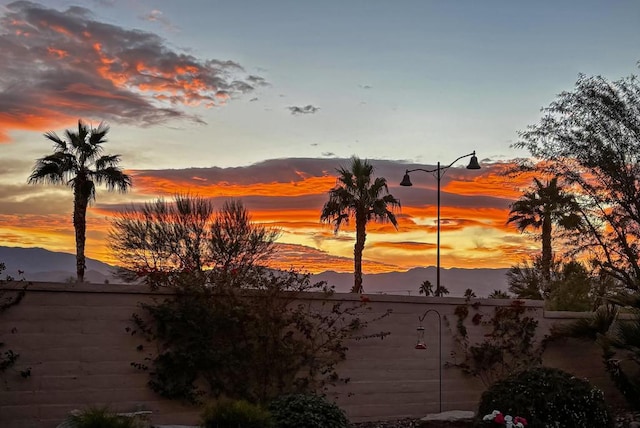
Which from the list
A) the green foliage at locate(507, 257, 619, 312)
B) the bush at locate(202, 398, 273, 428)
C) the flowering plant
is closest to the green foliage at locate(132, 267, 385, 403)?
the bush at locate(202, 398, 273, 428)

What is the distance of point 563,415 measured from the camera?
9414mm

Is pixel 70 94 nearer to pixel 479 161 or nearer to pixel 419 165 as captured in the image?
pixel 479 161

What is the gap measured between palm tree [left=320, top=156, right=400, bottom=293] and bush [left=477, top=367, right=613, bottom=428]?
27.7 m

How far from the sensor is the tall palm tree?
1974 cm

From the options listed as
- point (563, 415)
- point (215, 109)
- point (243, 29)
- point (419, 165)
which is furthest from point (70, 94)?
point (419, 165)

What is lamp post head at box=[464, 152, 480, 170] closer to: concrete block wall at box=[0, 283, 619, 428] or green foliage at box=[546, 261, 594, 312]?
green foliage at box=[546, 261, 594, 312]

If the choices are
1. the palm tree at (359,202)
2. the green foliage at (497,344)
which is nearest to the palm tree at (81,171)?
the palm tree at (359,202)

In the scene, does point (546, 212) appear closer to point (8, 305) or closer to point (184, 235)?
point (184, 235)

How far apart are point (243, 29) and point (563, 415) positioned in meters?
8.88

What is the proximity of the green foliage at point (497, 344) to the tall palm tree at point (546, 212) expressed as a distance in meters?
6.72

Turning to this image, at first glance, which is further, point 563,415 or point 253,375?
point 253,375

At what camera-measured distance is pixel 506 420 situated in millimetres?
8773

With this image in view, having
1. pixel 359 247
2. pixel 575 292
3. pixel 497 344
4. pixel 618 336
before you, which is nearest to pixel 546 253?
pixel 575 292

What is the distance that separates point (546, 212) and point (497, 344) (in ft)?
43.9
